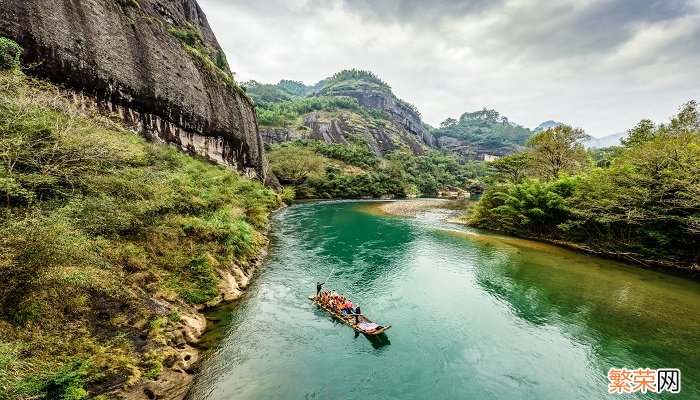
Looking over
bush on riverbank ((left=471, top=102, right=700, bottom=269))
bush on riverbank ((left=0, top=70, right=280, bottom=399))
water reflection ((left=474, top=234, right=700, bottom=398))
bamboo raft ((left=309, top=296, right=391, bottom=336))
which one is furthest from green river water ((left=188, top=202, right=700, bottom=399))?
bush on riverbank ((left=471, top=102, right=700, bottom=269))

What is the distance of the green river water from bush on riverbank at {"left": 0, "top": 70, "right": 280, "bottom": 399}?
278 centimetres

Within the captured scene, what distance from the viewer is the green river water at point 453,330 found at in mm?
11461

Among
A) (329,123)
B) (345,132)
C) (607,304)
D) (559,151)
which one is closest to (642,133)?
(559,151)

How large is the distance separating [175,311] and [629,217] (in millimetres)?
32834

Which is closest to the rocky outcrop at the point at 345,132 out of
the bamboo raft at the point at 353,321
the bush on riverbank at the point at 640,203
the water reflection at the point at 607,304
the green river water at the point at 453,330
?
the bush on riverbank at the point at 640,203

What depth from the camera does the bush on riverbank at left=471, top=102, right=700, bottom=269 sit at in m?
22.9

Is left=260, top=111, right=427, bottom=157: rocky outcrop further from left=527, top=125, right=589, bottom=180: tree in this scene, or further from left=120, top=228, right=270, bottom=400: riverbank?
left=120, top=228, right=270, bottom=400: riverbank

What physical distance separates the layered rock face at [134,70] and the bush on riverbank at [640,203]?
40.3 metres

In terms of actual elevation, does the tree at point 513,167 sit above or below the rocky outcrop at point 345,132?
below

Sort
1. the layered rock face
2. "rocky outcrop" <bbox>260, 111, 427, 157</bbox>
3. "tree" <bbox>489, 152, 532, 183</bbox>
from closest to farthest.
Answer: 1. the layered rock face
2. "tree" <bbox>489, 152, 532, 183</bbox>
3. "rocky outcrop" <bbox>260, 111, 427, 157</bbox>

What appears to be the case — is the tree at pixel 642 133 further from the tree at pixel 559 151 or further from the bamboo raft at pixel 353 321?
the bamboo raft at pixel 353 321

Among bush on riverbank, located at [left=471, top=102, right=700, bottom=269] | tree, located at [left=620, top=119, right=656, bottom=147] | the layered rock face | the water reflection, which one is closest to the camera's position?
the water reflection

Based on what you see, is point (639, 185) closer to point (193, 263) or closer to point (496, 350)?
point (496, 350)

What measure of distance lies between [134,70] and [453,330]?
3686 cm
